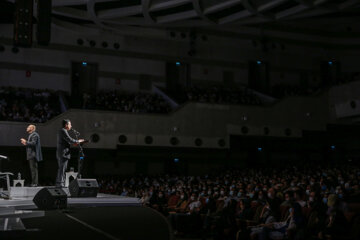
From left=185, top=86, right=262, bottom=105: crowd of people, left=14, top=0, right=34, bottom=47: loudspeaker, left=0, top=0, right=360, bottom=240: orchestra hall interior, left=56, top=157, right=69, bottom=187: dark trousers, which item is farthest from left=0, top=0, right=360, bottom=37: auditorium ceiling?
left=56, top=157, right=69, bottom=187: dark trousers

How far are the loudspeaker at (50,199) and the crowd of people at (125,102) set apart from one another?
14952 millimetres

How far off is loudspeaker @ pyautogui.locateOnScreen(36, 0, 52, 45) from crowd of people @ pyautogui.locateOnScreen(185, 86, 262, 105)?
50.5 ft

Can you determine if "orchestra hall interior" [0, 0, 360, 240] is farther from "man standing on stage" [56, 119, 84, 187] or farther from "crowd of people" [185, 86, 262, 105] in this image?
"man standing on stage" [56, 119, 84, 187]

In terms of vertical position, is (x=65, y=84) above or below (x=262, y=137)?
above

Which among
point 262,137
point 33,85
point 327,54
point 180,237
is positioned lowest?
point 180,237

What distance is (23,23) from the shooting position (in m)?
8.77

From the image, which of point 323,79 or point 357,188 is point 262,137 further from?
point 357,188

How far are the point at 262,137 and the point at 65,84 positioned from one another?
1176 centimetres

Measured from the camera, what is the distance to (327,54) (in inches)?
1206

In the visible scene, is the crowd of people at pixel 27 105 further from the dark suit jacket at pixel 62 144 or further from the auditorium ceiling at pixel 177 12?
the dark suit jacket at pixel 62 144

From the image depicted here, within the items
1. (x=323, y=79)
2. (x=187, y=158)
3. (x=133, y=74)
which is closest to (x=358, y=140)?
(x=323, y=79)

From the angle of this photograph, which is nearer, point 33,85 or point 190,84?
point 33,85

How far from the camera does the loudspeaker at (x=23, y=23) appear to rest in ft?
28.6

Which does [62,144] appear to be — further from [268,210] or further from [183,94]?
[183,94]
